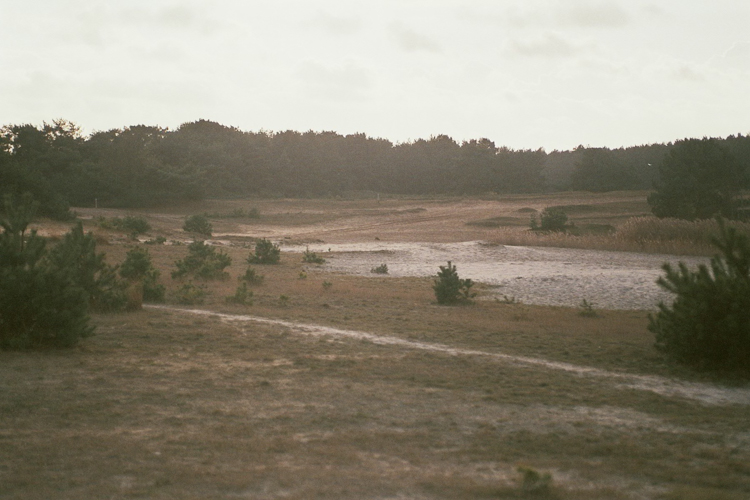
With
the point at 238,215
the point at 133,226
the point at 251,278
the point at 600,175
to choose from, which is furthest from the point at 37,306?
the point at 600,175

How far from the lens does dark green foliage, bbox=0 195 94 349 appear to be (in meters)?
9.56

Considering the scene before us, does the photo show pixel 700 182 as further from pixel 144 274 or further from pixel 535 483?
pixel 535 483

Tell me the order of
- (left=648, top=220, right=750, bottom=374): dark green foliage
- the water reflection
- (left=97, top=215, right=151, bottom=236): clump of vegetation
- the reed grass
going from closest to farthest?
(left=648, top=220, right=750, bottom=374): dark green foliage
the water reflection
the reed grass
(left=97, top=215, right=151, bottom=236): clump of vegetation

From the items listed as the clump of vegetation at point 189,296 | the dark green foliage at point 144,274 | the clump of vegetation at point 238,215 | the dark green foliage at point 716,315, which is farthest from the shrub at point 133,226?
the dark green foliage at point 716,315

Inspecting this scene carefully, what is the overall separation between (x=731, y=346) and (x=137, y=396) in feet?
23.8

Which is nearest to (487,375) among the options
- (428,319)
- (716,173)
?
(428,319)

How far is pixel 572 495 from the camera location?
4.89m

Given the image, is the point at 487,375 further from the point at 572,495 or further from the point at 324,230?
the point at 324,230

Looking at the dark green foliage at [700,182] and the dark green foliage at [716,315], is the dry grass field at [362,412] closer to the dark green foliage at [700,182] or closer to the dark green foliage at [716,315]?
the dark green foliage at [716,315]

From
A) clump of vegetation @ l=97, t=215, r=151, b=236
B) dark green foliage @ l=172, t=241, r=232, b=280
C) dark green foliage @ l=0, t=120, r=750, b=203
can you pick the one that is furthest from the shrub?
dark green foliage @ l=0, t=120, r=750, b=203

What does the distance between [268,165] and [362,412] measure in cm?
7354

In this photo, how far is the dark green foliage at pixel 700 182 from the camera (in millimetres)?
41312

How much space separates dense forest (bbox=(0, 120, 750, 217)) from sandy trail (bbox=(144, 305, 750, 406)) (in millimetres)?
43494

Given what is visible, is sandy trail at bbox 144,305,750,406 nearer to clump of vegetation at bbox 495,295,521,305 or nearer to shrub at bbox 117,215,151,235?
clump of vegetation at bbox 495,295,521,305
